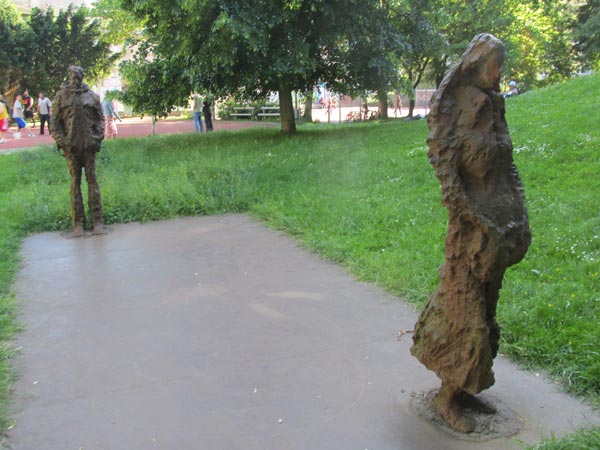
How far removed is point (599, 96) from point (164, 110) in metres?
11.7

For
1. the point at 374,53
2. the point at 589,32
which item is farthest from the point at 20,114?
the point at 589,32

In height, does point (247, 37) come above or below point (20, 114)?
above

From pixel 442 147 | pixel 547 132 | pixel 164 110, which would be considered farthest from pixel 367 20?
pixel 442 147

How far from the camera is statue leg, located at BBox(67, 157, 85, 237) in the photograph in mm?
8773

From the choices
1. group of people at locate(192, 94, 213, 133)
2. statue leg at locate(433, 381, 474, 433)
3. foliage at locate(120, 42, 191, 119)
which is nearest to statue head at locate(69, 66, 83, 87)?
statue leg at locate(433, 381, 474, 433)

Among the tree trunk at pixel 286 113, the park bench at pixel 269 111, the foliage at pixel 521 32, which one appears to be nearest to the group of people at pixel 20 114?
the tree trunk at pixel 286 113

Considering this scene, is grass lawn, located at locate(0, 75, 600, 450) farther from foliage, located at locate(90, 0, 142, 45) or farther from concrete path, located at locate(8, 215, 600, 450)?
foliage, located at locate(90, 0, 142, 45)

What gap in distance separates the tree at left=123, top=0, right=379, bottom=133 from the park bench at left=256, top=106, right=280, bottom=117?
15.2 meters

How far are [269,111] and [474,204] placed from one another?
31491mm

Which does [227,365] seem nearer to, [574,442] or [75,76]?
[574,442]

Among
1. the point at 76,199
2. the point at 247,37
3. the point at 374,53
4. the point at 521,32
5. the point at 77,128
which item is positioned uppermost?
the point at 521,32

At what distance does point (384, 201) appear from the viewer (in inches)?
350

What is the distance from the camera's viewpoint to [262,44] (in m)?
14.6

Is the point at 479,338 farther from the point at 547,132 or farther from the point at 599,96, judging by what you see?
the point at 599,96
